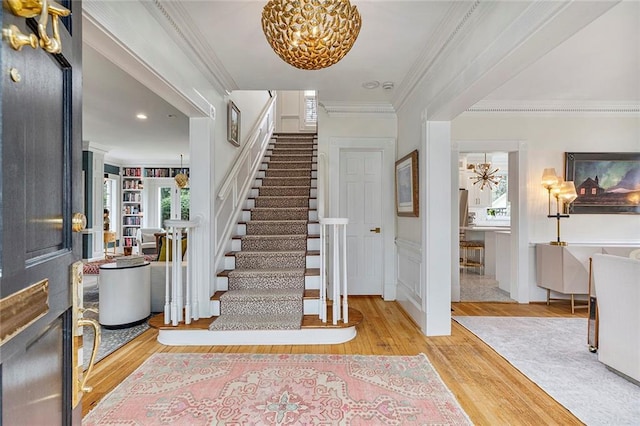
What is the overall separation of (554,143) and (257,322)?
14.4ft

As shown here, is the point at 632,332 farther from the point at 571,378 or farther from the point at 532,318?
the point at 532,318

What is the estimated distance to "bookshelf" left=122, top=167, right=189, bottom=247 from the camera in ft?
30.7

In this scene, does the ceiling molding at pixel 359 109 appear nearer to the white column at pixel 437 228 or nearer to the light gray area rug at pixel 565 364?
the white column at pixel 437 228

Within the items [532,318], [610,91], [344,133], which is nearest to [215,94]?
[344,133]

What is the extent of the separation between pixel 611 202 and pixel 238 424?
199 inches

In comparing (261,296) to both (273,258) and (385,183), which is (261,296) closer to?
(273,258)

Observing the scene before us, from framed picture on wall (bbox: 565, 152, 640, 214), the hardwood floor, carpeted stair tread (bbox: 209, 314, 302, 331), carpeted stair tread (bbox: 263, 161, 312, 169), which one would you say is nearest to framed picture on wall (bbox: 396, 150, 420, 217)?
the hardwood floor

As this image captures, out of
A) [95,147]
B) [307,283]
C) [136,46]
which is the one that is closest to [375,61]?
[136,46]

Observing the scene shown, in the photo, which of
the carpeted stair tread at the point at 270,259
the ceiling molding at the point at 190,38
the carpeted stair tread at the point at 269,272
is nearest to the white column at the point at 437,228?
the carpeted stair tread at the point at 269,272

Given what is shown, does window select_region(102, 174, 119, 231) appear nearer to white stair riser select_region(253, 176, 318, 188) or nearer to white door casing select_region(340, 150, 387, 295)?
white stair riser select_region(253, 176, 318, 188)

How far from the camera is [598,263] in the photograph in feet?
8.00

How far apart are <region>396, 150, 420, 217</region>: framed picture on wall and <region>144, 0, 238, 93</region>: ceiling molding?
2.16m

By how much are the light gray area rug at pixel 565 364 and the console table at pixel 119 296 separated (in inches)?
136

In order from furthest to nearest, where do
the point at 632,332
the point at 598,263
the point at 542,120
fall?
the point at 542,120 → the point at 598,263 → the point at 632,332
